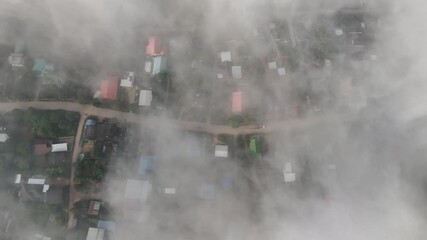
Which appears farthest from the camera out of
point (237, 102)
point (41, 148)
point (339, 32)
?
point (339, 32)

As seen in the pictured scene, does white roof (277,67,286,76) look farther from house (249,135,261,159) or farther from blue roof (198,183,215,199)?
blue roof (198,183,215,199)

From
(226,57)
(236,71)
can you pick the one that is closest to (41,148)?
(226,57)

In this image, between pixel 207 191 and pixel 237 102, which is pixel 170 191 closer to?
pixel 207 191

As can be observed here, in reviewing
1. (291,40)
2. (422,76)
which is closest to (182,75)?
(291,40)

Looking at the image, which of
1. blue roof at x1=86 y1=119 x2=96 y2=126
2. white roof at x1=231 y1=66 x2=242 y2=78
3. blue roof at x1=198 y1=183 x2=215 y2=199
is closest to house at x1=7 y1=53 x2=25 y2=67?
blue roof at x1=86 y1=119 x2=96 y2=126

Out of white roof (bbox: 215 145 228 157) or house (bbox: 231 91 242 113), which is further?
house (bbox: 231 91 242 113)

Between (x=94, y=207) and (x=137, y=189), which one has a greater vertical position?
(x=137, y=189)

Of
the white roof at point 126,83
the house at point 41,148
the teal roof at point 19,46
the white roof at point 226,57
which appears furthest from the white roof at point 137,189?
the teal roof at point 19,46
